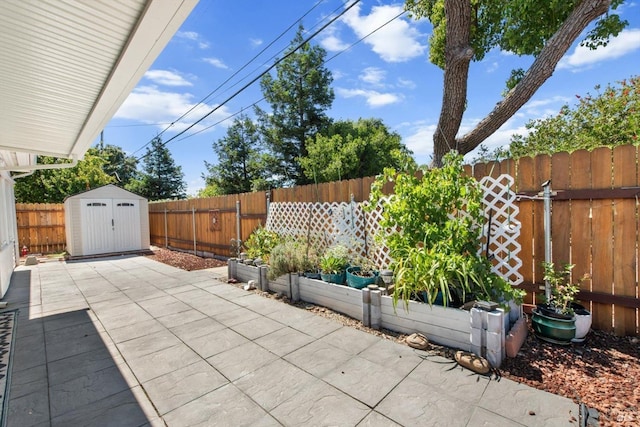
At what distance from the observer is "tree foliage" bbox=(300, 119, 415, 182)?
50.3ft

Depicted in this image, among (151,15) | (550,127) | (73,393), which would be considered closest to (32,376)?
(73,393)

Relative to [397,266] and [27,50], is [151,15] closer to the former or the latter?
[27,50]

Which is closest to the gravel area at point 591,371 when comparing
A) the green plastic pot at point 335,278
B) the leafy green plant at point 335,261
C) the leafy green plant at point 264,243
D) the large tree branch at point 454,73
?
the green plastic pot at point 335,278

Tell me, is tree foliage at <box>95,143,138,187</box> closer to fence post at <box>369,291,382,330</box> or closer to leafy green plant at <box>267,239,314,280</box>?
leafy green plant at <box>267,239,314,280</box>

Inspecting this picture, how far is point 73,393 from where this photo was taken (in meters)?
2.17

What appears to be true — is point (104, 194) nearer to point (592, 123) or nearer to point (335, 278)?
point (335, 278)

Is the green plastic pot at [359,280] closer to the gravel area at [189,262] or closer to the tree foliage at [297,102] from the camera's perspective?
the gravel area at [189,262]

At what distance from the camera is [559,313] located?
254 cm

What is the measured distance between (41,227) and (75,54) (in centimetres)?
1193

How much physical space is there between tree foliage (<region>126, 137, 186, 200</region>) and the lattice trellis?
80.7 ft

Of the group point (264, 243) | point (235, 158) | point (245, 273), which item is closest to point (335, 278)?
point (264, 243)

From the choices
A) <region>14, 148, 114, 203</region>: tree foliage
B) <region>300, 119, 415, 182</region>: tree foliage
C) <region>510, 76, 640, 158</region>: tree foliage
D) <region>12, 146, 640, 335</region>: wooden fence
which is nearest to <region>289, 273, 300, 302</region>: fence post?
<region>12, 146, 640, 335</region>: wooden fence

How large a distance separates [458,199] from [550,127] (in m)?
8.43

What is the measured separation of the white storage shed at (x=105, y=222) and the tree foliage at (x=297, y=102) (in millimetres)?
9586
